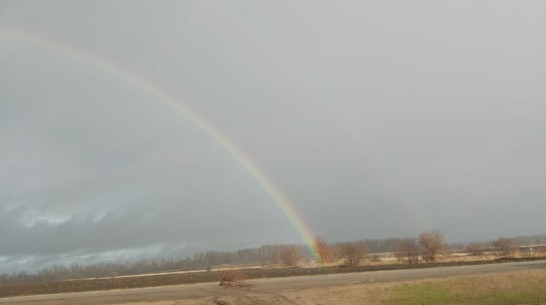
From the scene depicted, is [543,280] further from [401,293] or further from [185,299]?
[185,299]

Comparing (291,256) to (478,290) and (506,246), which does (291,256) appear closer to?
(506,246)

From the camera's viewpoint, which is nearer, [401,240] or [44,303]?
[44,303]

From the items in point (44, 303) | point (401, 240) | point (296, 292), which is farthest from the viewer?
point (401, 240)

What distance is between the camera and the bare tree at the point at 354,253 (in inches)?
4139

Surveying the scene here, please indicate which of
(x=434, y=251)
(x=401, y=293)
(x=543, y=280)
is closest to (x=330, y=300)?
(x=401, y=293)

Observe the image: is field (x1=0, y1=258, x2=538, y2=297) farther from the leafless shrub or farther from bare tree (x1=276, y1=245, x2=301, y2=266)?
bare tree (x1=276, y1=245, x2=301, y2=266)

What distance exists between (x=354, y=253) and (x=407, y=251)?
46.8 ft

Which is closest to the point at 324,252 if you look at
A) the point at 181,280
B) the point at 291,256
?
the point at 291,256

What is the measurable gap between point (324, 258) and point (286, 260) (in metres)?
9.87

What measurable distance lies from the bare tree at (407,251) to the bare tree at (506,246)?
22787mm

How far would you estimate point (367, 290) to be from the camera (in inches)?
1623

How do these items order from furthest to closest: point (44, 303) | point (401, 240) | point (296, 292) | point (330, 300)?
point (401, 240)
point (44, 303)
point (296, 292)
point (330, 300)

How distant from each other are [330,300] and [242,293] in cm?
897

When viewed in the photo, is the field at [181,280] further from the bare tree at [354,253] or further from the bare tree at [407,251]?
the bare tree at [407,251]
